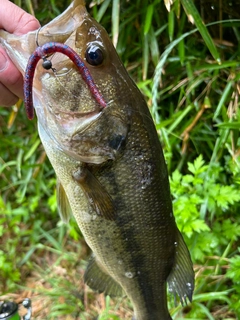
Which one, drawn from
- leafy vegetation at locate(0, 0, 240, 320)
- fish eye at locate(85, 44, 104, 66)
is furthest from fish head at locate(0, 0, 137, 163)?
leafy vegetation at locate(0, 0, 240, 320)

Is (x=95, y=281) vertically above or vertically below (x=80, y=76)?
below

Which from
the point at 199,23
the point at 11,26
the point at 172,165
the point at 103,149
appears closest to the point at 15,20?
the point at 11,26

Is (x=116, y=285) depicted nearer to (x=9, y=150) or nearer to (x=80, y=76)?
(x=80, y=76)

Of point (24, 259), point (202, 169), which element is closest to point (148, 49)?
point (202, 169)

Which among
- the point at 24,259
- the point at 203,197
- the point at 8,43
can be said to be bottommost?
the point at 24,259

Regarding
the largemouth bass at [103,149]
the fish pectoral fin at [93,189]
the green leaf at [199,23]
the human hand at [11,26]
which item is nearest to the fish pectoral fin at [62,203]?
the largemouth bass at [103,149]

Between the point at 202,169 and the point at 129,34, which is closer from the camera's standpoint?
the point at 202,169

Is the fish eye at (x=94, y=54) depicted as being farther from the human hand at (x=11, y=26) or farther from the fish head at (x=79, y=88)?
the human hand at (x=11, y=26)

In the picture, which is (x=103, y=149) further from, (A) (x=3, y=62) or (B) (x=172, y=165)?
(B) (x=172, y=165)
